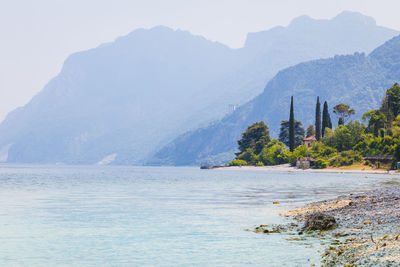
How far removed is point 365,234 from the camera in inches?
842

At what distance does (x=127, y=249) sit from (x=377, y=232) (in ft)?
Result: 34.6

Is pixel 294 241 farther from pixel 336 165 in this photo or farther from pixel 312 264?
pixel 336 165

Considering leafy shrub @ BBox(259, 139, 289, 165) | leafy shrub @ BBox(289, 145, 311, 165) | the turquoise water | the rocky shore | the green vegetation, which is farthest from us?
leafy shrub @ BBox(259, 139, 289, 165)

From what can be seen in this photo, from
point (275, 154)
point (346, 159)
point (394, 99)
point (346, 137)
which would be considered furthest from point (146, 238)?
point (275, 154)

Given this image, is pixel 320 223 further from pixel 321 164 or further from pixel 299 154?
pixel 299 154

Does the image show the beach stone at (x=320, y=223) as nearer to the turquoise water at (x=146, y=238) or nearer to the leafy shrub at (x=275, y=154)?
the turquoise water at (x=146, y=238)

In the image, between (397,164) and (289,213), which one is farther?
(397,164)

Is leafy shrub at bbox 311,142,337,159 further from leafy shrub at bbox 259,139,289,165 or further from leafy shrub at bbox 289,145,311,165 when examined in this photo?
leafy shrub at bbox 259,139,289,165

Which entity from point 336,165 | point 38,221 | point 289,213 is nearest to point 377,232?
point 289,213

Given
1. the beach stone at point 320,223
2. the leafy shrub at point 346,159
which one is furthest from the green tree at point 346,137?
the beach stone at point 320,223

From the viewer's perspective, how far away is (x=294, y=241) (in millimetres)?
22266

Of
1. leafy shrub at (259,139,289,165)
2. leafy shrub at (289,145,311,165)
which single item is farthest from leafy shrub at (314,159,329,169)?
leafy shrub at (259,139,289,165)

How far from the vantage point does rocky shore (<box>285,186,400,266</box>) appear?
54.9 feet

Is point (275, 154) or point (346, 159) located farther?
point (275, 154)
